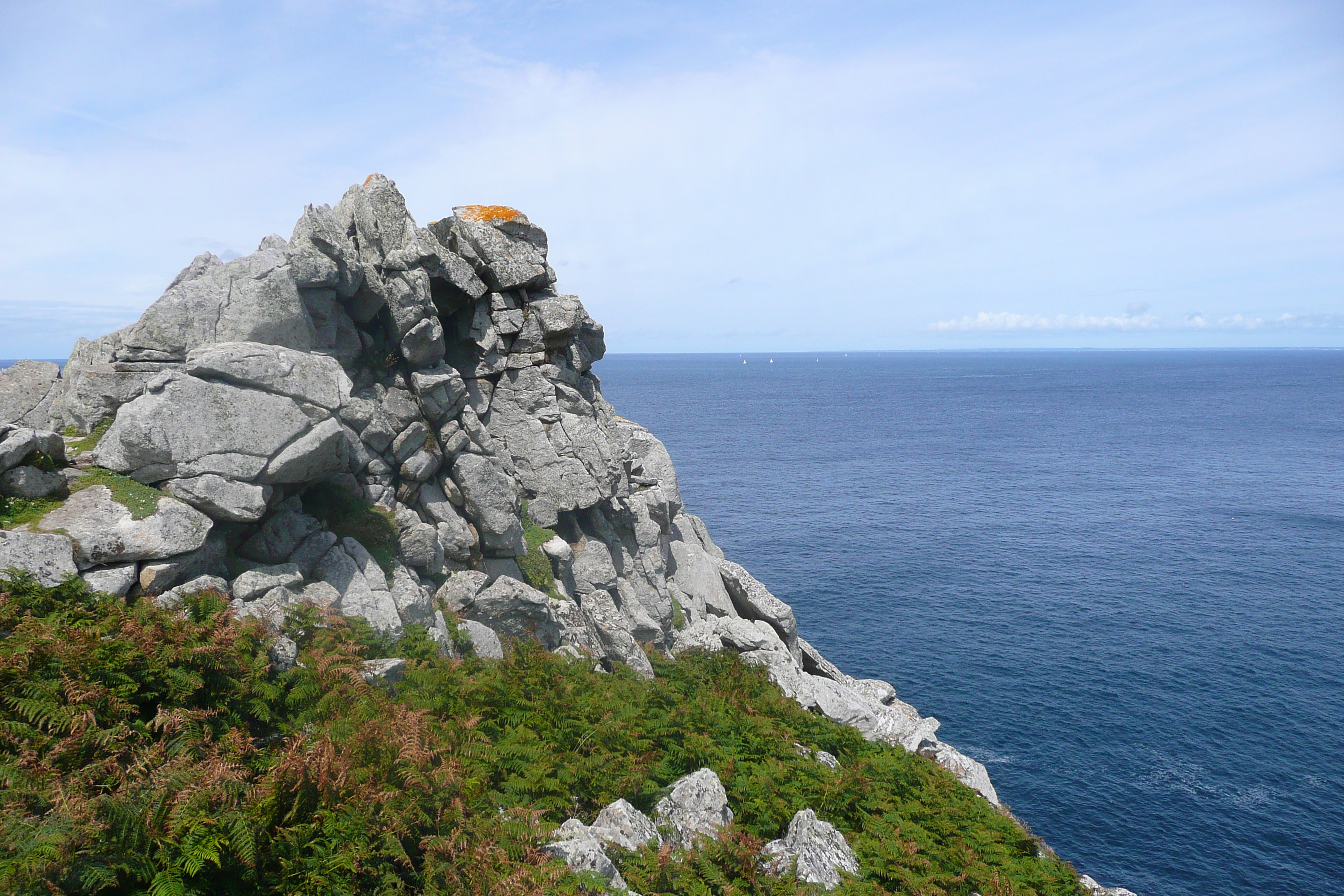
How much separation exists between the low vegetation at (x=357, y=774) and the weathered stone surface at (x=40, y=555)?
71 centimetres

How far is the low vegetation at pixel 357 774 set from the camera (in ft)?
33.0

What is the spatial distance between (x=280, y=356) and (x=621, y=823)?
1507cm

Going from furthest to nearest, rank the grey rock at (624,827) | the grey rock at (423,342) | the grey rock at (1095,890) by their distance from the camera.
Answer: the grey rock at (423,342) → the grey rock at (1095,890) → the grey rock at (624,827)

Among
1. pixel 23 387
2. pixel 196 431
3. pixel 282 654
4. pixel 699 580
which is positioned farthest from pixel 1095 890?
pixel 23 387

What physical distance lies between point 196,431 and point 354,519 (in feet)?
17.9

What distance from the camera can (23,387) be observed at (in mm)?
22266

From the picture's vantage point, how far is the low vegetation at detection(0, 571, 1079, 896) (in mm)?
10062

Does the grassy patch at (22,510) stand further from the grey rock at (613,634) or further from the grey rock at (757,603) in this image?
the grey rock at (757,603)

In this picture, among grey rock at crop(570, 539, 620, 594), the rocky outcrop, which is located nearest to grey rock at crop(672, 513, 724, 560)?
the rocky outcrop

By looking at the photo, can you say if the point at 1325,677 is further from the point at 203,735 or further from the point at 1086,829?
the point at 203,735

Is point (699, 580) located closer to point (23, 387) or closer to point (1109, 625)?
point (23, 387)

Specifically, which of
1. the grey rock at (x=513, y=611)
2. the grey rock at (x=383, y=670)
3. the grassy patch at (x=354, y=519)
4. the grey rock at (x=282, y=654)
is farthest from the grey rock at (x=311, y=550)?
the grey rock at (x=513, y=611)

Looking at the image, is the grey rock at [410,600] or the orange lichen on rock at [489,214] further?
the orange lichen on rock at [489,214]

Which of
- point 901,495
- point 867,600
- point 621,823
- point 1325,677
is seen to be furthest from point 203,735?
point 901,495
